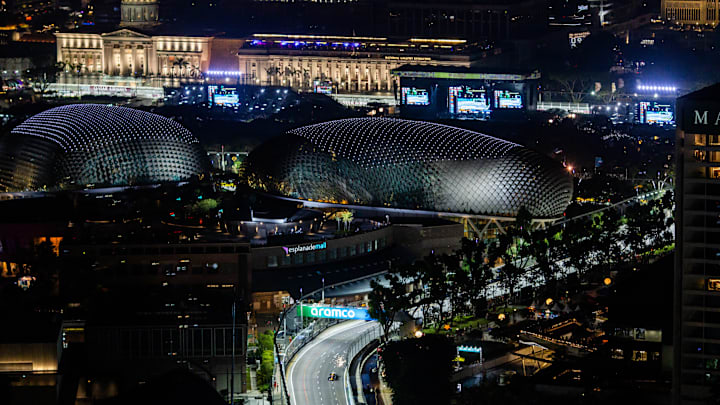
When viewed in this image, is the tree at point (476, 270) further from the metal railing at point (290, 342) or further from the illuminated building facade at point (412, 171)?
the illuminated building facade at point (412, 171)

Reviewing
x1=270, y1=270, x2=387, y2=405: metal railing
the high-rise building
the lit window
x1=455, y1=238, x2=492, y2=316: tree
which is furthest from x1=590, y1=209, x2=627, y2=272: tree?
the high-rise building

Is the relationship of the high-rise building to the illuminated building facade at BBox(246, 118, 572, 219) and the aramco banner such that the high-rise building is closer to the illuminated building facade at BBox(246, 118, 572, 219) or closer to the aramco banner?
the aramco banner

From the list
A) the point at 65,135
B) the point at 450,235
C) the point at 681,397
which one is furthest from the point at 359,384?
the point at 65,135

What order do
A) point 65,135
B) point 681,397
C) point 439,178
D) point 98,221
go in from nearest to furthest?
point 681,397
point 98,221
point 439,178
point 65,135

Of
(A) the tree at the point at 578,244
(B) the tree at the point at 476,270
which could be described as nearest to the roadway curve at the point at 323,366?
(B) the tree at the point at 476,270

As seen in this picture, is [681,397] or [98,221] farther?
[98,221]

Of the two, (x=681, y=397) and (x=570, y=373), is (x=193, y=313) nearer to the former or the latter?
(x=570, y=373)

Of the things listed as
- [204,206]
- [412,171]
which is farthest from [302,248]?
[412,171]

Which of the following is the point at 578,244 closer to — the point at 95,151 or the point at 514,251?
the point at 514,251
